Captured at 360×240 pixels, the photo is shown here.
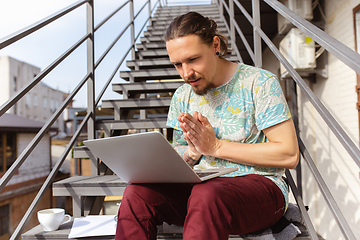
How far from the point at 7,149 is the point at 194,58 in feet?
34.6

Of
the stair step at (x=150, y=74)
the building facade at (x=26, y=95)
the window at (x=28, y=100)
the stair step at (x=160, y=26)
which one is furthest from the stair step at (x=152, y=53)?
the window at (x=28, y=100)

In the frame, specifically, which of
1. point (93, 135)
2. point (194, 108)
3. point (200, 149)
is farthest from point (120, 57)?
point (200, 149)

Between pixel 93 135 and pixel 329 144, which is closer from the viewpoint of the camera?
pixel 93 135

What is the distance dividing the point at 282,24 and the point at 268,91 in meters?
2.65

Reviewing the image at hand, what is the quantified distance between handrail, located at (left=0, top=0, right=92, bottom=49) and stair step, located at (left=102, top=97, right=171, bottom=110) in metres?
0.77

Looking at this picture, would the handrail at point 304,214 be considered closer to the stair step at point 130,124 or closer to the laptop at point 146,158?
the laptop at point 146,158

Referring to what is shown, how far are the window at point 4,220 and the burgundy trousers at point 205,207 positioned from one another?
379 inches

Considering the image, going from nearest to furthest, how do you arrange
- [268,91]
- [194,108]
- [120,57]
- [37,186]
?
[268,91] → [194,108] → [120,57] → [37,186]

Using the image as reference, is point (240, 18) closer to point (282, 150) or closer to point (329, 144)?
point (329, 144)

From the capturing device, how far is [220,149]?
102 cm

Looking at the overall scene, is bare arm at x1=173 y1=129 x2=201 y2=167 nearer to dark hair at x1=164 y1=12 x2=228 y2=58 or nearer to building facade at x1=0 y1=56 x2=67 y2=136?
dark hair at x1=164 y1=12 x2=228 y2=58

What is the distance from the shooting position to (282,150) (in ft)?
3.13

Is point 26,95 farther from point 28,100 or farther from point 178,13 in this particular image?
point 178,13

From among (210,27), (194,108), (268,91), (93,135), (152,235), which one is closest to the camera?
(152,235)
